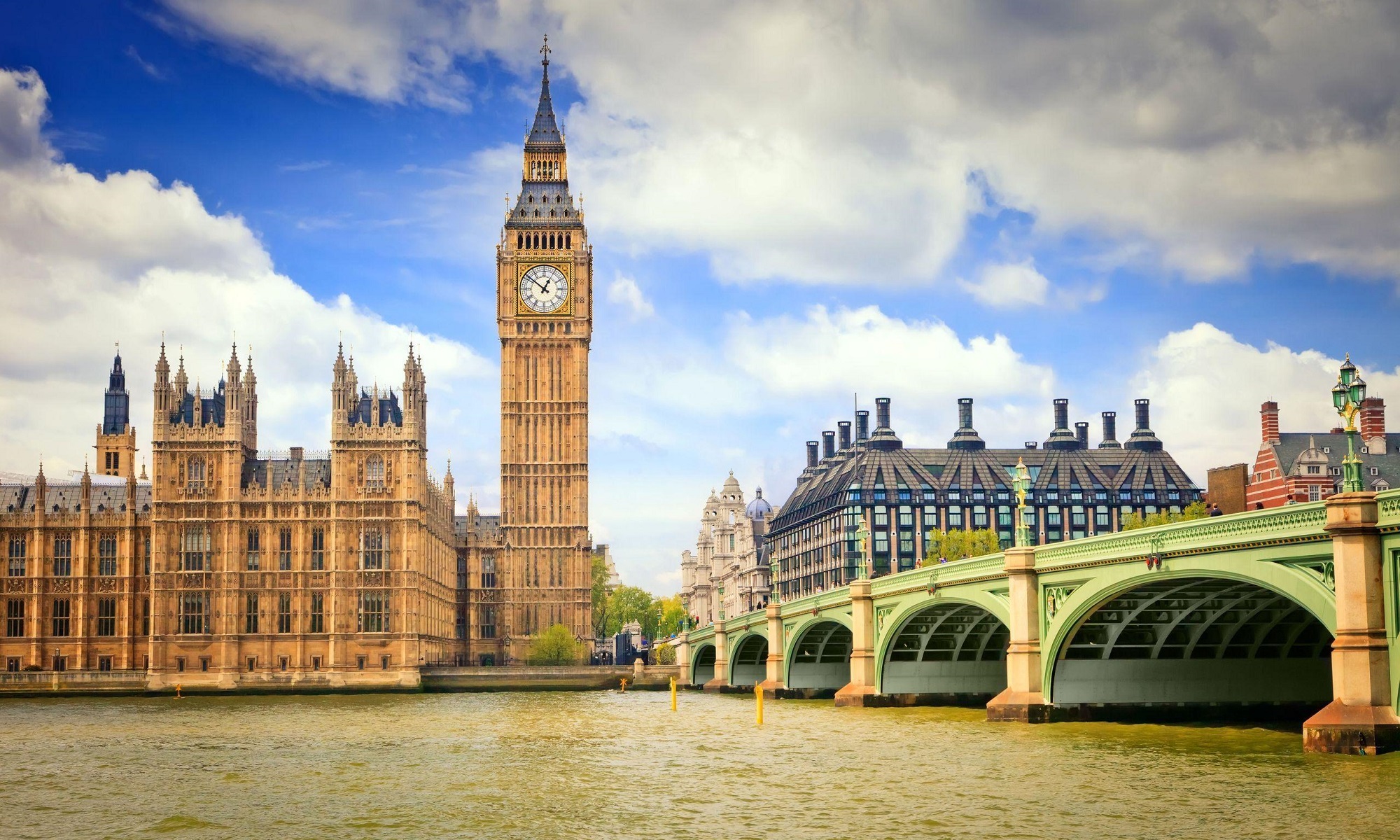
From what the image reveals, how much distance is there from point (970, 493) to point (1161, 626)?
112731 millimetres

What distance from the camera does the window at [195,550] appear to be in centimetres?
12250

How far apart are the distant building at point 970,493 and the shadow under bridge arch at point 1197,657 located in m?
101

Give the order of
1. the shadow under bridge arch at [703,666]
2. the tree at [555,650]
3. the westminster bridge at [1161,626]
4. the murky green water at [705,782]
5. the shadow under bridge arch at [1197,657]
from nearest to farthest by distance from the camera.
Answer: the murky green water at [705,782] → the westminster bridge at [1161,626] → the shadow under bridge arch at [1197,657] → the shadow under bridge arch at [703,666] → the tree at [555,650]

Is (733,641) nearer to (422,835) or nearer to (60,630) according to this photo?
(60,630)

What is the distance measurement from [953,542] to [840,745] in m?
77.5

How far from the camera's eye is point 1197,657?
189 ft

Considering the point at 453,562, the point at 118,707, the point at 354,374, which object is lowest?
the point at 118,707

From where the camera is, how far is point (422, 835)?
34.0 metres

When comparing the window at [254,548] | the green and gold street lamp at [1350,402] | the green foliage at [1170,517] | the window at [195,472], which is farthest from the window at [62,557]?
the green and gold street lamp at [1350,402]

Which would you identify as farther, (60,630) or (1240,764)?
(60,630)

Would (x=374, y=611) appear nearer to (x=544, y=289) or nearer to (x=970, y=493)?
(x=544, y=289)

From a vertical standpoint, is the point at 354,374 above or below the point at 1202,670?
above

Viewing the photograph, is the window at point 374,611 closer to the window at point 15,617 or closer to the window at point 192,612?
the window at point 192,612

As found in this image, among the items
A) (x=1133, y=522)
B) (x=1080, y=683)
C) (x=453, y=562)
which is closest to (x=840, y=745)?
(x=1080, y=683)
